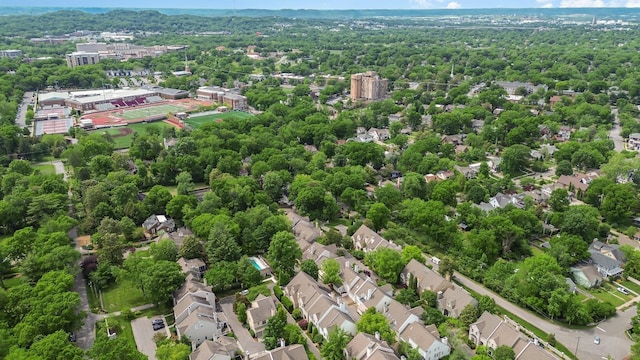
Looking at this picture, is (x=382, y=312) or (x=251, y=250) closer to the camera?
(x=382, y=312)

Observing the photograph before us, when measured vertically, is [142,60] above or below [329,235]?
above

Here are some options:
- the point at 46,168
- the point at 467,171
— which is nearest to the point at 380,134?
the point at 467,171

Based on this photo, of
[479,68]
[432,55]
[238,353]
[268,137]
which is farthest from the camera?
[432,55]

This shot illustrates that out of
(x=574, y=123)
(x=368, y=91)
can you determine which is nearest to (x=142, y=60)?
(x=368, y=91)

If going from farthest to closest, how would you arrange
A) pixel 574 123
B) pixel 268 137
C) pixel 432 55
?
pixel 432 55
pixel 574 123
pixel 268 137

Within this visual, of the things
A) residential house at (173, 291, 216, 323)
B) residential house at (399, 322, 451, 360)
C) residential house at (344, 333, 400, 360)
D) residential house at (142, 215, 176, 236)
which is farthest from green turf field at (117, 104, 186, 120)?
residential house at (399, 322, 451, 360)

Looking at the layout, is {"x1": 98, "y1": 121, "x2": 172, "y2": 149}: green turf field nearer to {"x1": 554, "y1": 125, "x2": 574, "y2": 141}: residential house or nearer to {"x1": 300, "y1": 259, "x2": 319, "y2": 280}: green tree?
{"x1": 300, "y1": 259, "x2": 319, "y2": 280}: green tree

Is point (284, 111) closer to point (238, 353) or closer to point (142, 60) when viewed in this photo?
point (238, 353)
